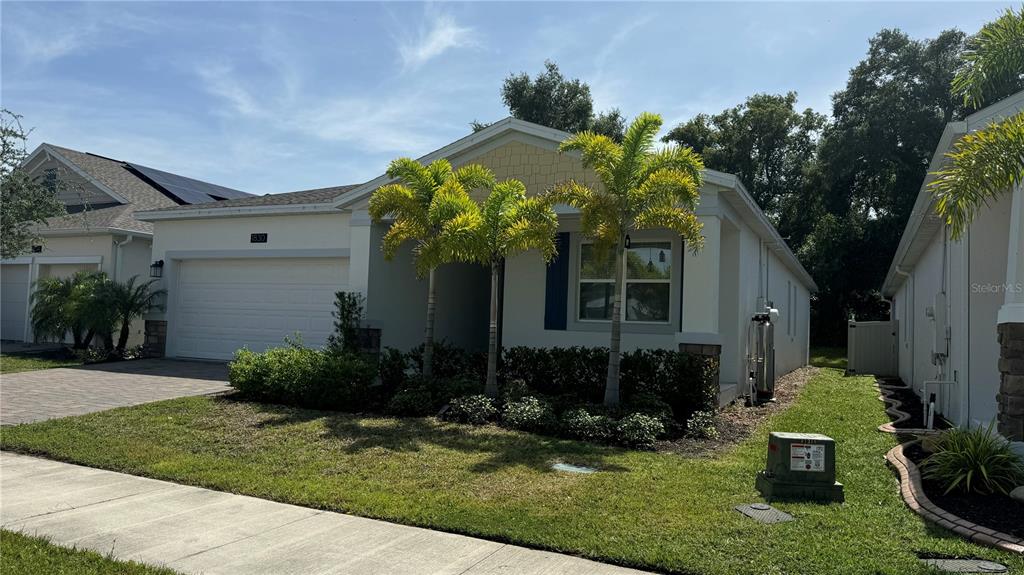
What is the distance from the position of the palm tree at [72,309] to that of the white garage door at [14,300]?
3230mm

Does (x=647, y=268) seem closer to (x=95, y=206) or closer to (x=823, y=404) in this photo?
(x=823, y=404)

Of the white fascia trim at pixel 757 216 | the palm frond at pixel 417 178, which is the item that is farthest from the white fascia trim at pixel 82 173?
the white fascia trim at pixel 757 216

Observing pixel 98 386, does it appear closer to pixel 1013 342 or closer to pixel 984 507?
pixel 984 507

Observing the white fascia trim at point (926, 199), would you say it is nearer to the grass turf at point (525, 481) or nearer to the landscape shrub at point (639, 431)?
the grass turf at point (525, 481)

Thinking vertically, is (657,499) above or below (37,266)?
below

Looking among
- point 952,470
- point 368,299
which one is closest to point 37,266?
point 368,299

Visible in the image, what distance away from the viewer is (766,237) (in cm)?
1432

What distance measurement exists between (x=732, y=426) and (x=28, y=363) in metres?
14.2

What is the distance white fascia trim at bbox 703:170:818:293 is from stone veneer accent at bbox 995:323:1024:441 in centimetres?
426

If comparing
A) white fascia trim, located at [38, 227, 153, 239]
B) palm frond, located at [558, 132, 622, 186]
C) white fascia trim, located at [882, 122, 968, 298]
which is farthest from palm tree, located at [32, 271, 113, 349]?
white fascia trim, located at [882, 122, 968, 298]

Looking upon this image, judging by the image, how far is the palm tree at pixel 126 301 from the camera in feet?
50.7

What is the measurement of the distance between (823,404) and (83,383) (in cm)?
1309

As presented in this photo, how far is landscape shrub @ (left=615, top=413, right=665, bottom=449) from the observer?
26.7ft

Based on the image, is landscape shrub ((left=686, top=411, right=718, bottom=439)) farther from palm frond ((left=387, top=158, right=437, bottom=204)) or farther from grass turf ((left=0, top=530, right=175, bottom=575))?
grass turf ((left=0, top=530, right=175, bottom=575))
